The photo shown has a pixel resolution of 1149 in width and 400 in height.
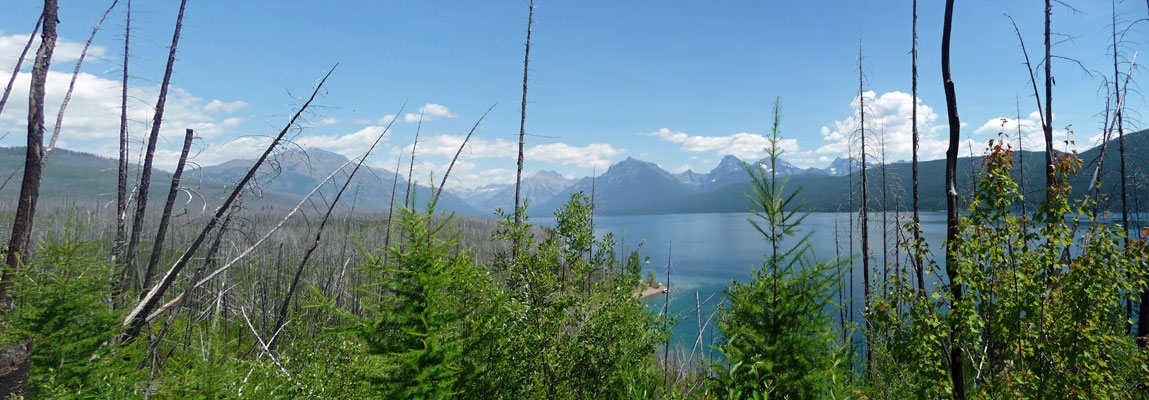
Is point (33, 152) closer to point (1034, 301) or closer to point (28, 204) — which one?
point (28, 204)

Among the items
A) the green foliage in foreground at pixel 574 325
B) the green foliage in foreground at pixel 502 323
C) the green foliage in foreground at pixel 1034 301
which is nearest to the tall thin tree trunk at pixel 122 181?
the green foliage in foreground at pixel 574 325

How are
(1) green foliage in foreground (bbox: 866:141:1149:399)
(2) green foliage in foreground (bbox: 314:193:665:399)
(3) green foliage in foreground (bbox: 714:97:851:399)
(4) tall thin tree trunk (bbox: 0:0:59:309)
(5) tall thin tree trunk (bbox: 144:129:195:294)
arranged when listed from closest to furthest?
1. (4) tall thin tree trunk (bbox: 0:0:59:309)
2. (5) tall thin tree trunk (bbox: 144:129:195:294)
3. (2) green foliage in foreground (bbox: 314:193:665:399)
4. (3) green foliage in foreground (bbox: 714:97:851:399)
5. (1) green foliage in foreground (bbox: 866:141:1149:399)

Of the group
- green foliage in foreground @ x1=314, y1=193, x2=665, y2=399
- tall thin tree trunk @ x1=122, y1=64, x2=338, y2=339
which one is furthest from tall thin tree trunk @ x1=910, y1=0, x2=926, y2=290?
tall thin tree trunk @ x1=122, y1=64, x2=338, y2=339

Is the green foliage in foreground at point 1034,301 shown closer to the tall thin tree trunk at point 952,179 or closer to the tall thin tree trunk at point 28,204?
the tall thin tree trunk at point 952,179

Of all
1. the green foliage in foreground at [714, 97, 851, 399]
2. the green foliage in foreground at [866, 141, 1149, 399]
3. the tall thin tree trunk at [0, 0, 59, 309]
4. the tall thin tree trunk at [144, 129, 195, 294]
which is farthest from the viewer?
the green foliage in foreground at [866, 141, 1149, 399]

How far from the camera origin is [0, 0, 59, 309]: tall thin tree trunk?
3.27 meters

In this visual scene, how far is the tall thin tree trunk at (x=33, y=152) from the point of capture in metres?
3.27

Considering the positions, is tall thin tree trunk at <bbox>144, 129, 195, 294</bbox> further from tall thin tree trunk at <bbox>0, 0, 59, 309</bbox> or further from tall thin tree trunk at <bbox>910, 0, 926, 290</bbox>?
tall thin tree trunk at <bbox>910, 0, 926, 290</bbox>

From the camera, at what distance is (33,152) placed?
327 centimetres

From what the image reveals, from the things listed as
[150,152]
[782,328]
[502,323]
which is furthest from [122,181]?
[782,328]

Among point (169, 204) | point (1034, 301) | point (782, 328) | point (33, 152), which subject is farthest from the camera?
point (1034, 301)

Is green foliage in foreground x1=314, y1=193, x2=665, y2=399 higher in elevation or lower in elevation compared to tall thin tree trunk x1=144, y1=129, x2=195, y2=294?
lower

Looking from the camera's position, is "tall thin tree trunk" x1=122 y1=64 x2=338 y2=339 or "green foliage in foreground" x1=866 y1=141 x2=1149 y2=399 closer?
"tall thin tree trunk" x1=122 y1=64 x2=338 y2=339

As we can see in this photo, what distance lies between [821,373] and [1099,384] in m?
4.08
